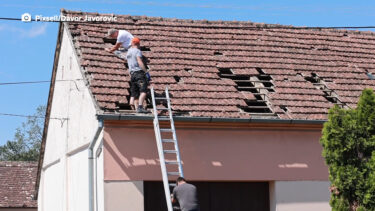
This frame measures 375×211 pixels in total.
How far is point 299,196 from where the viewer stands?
42.7 ft

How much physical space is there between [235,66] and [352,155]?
418cm

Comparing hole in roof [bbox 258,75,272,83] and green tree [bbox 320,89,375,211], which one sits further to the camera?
hole in roof [bbox 258,75,272,83]

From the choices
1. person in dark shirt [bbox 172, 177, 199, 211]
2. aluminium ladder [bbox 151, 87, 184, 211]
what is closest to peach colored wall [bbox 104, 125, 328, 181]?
aluminium ladder [bbox 151, 87, 184, 211]

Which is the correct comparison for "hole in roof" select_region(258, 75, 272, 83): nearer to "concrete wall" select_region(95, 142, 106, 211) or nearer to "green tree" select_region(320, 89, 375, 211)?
"green tree" select_region(320, 89, 375, 211)

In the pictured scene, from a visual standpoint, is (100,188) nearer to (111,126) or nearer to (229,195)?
(111,126)

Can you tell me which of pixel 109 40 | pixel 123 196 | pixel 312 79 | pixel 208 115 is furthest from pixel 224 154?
pixel 109 40

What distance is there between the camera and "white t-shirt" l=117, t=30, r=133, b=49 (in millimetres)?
13359

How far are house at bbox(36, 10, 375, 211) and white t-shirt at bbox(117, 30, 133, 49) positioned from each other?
0.39 metres

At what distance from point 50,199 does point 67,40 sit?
471 cm

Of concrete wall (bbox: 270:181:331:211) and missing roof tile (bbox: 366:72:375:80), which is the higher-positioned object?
missing roof tile (bbox: 366:72:375:80)

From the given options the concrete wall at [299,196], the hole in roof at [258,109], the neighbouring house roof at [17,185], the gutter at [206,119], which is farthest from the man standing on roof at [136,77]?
the neighbouring house roof at [17,185]

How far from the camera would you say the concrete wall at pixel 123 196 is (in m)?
11.8

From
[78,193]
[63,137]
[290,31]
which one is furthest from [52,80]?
[290,31]

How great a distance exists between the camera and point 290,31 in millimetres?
17016
